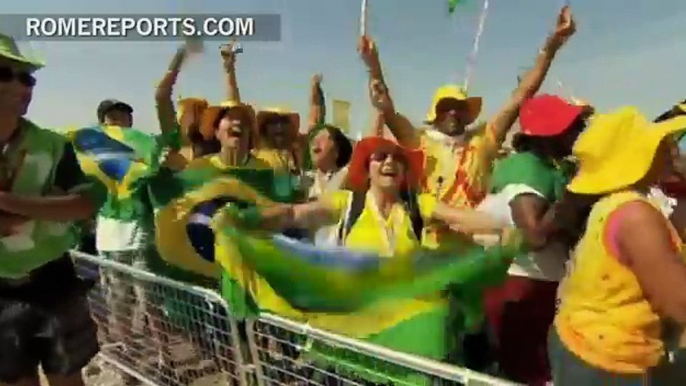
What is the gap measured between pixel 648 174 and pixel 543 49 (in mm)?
2465

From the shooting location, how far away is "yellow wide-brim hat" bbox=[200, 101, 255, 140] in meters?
5.25

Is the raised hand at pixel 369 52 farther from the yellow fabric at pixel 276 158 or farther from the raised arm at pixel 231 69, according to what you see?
the raised arm at pixel 231 69

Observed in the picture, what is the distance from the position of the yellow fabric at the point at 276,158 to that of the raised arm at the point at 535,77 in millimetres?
1206

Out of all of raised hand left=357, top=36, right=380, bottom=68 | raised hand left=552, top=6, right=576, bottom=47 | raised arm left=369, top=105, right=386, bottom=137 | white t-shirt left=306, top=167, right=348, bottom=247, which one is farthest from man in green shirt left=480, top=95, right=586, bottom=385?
raised arm left=369, top=105, right=386, bottom=137

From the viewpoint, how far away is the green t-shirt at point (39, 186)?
3398mm

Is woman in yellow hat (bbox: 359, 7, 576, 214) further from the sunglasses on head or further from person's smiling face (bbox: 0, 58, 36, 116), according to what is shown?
person's smiling face (bbox: 0, 58, 36, 116)

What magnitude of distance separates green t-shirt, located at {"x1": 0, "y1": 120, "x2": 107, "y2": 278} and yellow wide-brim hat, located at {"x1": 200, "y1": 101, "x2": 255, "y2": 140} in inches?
69.6

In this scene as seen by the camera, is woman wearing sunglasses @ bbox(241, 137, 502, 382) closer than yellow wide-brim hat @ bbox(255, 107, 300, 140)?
Yes

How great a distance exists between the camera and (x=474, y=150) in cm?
462

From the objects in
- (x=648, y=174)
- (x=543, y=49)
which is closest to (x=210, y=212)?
(x=543, y=49)

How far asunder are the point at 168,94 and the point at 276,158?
715 mm

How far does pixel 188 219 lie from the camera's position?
198 inches

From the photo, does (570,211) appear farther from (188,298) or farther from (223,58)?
(223,58)

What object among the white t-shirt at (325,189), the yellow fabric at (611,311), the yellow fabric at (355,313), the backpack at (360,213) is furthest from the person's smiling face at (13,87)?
the yellow fabric at (611,311)
